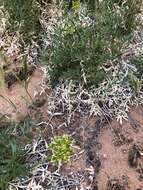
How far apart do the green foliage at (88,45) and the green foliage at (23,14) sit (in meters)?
0.21

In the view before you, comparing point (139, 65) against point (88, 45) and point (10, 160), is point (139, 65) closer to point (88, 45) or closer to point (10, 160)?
point (88, 45)

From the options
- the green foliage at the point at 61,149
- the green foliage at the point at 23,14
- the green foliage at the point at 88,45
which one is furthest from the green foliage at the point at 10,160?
the green foliage at the point at 23,14

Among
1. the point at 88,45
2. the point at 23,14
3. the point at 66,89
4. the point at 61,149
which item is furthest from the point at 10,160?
the point at 23,14

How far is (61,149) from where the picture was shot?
2.46 m

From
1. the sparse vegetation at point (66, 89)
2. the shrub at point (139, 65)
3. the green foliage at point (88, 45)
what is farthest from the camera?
the shrub at point (139, 65)

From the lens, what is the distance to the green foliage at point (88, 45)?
2756 mm

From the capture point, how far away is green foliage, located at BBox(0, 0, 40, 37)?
3000 millimetres

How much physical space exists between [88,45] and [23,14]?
1.64 feet

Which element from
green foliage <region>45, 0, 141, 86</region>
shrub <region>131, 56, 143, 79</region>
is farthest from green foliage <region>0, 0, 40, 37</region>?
shrub <region>131, 56, 143, 79</region>

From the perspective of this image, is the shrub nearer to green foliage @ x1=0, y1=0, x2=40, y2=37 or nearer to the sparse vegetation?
the sparse vegetation

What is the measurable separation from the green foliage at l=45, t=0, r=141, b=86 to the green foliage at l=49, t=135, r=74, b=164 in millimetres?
471

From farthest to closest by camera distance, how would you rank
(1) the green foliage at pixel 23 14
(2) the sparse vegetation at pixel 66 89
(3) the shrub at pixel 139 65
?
(1) the green foliage at pixel 23 14, (3) the shrub at pixel 139 65, (2) the sparse vegetation at pixel 66 89

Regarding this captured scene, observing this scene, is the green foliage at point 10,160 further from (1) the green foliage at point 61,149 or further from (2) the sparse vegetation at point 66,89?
(1) the green foliage at point 61,149

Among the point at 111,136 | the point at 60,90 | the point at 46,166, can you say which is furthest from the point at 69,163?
the point at 60,90
